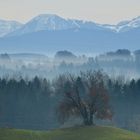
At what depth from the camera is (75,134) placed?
247 ft

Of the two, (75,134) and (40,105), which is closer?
(75,134)

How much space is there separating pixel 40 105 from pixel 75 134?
64.6 metres

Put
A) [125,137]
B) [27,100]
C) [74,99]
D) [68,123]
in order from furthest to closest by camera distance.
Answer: [27,100]
[68,123]
[74,99]
[125,137]

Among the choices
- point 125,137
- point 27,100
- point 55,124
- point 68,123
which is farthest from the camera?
point 27,100

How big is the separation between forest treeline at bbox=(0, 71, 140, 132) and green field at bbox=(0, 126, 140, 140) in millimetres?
48312

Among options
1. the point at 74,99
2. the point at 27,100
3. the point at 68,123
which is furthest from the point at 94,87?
the point at 27,100

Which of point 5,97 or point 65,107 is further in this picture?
point 5,97

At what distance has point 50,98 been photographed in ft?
468

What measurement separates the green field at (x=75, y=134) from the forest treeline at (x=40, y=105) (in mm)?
48312

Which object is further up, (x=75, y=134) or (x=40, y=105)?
(x=40, y=105)

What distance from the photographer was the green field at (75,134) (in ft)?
239

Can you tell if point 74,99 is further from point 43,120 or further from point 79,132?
point 43,120

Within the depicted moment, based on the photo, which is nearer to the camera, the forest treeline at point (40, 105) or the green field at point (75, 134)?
the green field at point (75, 134)

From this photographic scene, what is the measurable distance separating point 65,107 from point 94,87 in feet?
18.0
